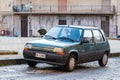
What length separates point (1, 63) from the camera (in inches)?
557

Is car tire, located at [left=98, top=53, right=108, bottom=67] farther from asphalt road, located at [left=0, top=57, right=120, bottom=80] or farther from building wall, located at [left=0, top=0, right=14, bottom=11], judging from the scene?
building wall, located at [left=0, top=0, right=14, bottom=11]

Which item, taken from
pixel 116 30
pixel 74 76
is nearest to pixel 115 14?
pixel 116 30

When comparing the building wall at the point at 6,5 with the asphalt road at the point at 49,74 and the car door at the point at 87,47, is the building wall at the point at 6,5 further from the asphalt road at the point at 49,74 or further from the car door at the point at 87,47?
the asphalt road at the point at 49,74

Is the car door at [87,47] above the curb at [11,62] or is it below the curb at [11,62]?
above

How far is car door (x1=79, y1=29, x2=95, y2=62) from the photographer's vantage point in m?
14.2

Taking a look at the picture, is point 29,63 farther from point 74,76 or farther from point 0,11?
point 0,11

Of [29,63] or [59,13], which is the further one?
[59,13]

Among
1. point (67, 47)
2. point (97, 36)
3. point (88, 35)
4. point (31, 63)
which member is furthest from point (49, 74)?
point (97, 36)

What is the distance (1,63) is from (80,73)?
9.35 ft

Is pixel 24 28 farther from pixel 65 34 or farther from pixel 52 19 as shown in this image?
pixel 65 34

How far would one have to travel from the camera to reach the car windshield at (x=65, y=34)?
14.3m

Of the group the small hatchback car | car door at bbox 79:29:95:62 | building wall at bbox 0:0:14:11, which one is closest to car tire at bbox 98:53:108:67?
the small hatchback car

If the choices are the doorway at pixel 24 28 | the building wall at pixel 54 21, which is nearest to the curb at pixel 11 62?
the building wall at pixel 54 21

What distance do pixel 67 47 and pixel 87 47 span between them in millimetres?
1516
